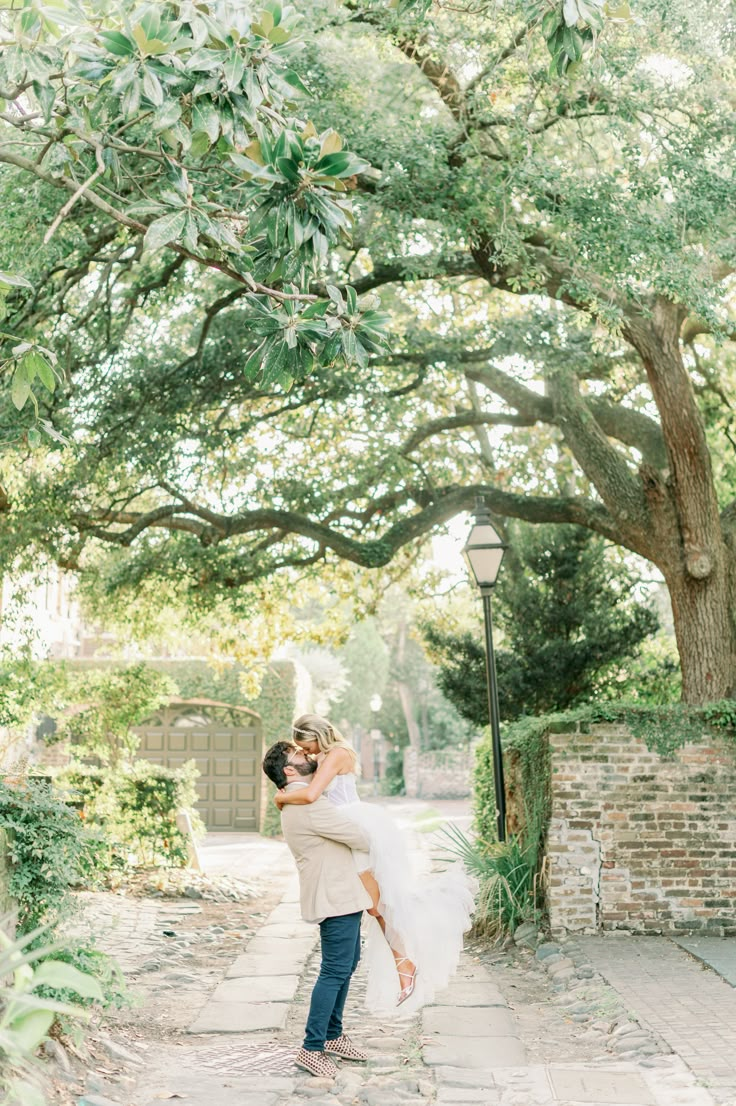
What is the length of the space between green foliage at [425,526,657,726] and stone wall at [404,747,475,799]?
24764mm

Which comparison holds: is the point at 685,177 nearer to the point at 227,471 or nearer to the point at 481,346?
the point at 481,346

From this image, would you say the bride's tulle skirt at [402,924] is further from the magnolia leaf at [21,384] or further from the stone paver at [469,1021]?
the magnolia leaf at [21,384]

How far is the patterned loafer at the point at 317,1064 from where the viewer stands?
552cm

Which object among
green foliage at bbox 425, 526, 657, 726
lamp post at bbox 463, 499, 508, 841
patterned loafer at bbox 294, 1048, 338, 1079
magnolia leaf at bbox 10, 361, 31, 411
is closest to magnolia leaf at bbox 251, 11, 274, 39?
magnolia leaf at bbox 10, 361, 31, 411

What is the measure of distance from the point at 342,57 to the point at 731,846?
7857 millimetres

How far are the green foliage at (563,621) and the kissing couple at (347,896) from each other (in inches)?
388

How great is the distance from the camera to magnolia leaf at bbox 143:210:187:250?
4.79 metres

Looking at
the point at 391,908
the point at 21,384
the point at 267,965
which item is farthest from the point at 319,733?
the point at 267,965

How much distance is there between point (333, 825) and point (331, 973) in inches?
29.8

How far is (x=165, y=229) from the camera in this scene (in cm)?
485

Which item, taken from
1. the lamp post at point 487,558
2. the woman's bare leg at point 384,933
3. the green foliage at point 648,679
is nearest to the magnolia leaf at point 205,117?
the woman's bare leg at point 384,933

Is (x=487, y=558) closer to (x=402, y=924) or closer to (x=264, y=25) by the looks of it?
(x=402, y=924)

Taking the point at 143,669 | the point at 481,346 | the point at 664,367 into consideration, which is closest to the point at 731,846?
the point at 664,367

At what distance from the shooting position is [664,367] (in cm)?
1080
